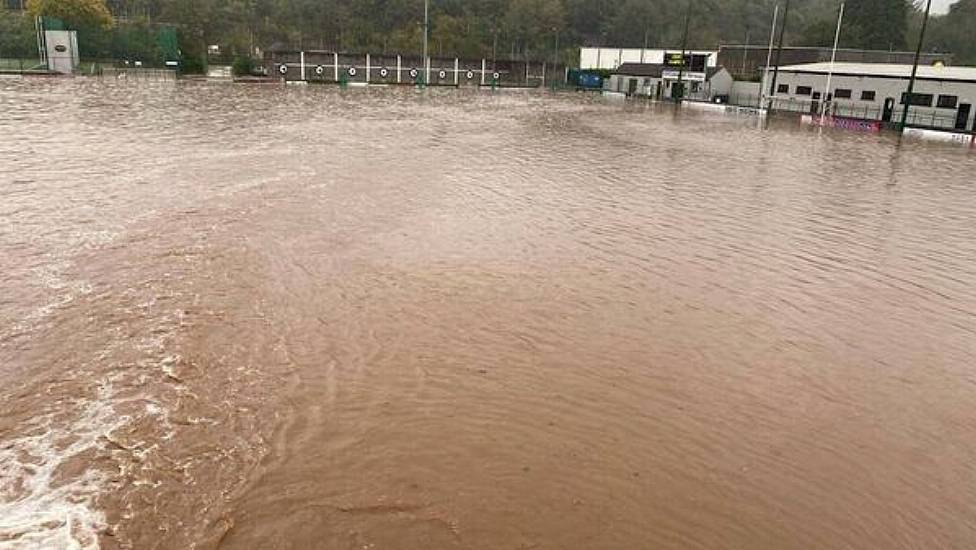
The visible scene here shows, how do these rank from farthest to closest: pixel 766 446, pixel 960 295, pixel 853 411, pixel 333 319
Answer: pixel 960 295, pixel 333 319, pixel 853 411, pixel 766 446

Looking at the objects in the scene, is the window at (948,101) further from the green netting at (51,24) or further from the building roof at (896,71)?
the green netting at (51,24)

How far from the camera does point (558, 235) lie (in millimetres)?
15133

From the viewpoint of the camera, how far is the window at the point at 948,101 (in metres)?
45.4

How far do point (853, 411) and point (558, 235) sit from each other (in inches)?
306

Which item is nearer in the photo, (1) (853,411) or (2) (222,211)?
(1) (853,411)

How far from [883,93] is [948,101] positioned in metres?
5.40

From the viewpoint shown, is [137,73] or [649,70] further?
[649,70]

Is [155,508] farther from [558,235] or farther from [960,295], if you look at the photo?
[960,295]

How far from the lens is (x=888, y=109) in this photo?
49000 millimetres

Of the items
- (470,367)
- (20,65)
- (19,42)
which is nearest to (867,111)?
(470,367)

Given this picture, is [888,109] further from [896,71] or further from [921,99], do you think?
[896,71]

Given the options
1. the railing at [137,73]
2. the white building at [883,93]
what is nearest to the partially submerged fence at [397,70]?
the railing at [137,73]

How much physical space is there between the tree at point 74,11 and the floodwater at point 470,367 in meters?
76.5

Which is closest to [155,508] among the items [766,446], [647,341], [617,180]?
[766,446]
